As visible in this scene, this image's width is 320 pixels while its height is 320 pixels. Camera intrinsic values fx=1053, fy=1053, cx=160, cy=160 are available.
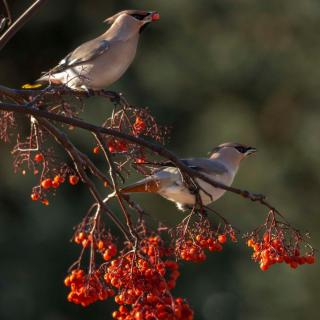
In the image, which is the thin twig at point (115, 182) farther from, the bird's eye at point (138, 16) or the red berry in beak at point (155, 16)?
the bird's eye at point (138, 16)

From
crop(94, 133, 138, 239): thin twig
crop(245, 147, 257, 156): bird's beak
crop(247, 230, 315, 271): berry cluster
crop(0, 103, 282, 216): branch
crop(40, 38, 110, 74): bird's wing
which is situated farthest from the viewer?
crop(245, 147, 257, 156): bird's beak

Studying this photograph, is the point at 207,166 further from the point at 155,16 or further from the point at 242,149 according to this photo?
the point at 155,16

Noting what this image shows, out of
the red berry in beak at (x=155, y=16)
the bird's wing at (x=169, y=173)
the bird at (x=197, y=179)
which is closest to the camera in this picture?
the bird's wing at (x=169, y=173)

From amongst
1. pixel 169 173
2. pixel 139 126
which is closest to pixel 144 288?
pixel 139 126

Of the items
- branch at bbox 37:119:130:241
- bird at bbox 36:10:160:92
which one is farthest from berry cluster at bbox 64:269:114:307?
bird at bbox 36:10:160:92

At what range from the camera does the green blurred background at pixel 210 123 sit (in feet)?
31.2

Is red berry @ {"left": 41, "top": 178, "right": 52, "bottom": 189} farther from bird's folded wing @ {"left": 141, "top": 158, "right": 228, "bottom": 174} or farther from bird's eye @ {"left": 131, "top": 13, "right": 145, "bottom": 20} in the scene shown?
bird's eye @ {"left": 131, "top": 13, "right": 145, "bottom": 20}

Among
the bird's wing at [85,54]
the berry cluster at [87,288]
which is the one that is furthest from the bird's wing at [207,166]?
the berry cluster at [87,288]

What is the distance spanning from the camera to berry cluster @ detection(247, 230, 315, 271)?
10.2 feet

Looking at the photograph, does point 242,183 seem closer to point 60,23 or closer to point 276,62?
point 276,62

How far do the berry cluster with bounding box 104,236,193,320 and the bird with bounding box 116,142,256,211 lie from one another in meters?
0.47

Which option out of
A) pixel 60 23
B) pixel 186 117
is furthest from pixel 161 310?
pixel 60 23

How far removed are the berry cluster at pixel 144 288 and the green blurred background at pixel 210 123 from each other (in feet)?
20.3

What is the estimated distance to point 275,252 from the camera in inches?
123
